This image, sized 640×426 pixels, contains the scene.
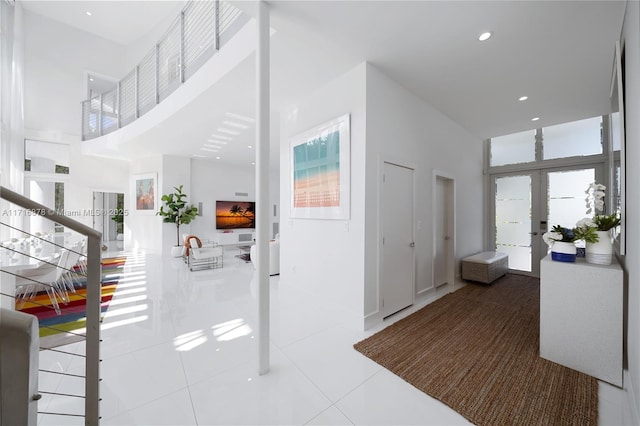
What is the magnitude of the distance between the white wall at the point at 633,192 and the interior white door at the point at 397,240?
1957mm

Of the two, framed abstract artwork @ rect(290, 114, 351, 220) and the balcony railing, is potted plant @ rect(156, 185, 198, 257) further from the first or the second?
framed abstract artwork @ rect(290, 114, 351, 220)

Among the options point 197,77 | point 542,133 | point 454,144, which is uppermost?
point 197,77

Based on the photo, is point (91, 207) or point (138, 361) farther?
point (91, 207)

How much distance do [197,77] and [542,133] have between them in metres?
6.80

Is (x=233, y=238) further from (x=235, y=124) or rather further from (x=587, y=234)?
(x=587, y=234)

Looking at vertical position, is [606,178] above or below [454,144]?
below

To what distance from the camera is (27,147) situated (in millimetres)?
6477

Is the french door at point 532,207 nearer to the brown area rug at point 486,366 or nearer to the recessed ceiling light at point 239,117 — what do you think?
the brown area rug at point 486,366

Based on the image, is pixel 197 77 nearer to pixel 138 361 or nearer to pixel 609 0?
pixel 138 361

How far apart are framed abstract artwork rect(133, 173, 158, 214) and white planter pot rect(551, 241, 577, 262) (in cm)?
916

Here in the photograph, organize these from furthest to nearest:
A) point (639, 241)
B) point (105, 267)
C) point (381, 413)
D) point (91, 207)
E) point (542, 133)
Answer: point (91, 207) → point (105, 267) → point (542, 133) → point (381, 413) → point (639, 241)

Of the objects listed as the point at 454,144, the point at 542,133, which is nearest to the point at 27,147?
the point at 454,144

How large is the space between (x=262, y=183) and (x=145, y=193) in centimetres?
783

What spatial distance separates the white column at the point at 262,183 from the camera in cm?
206
